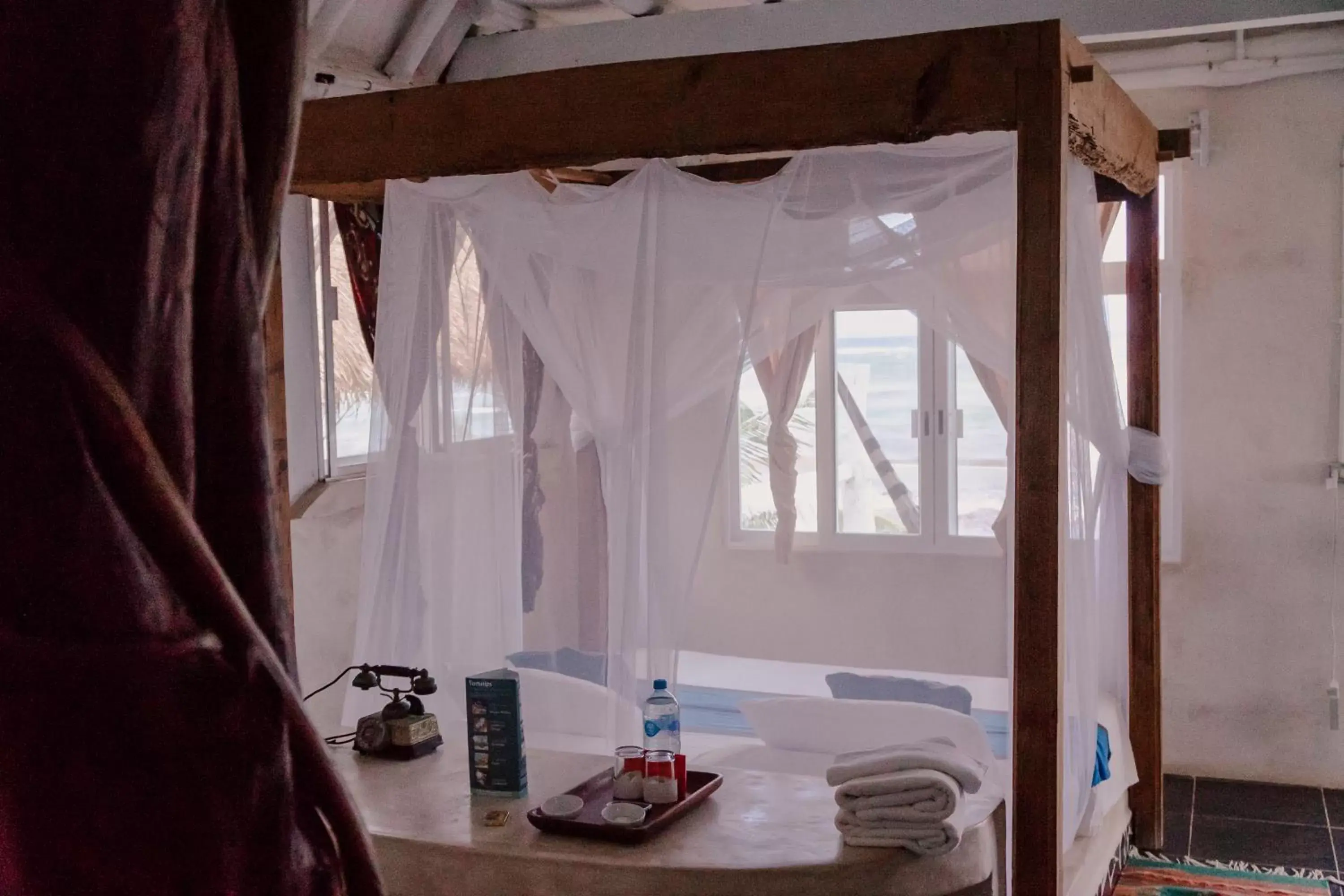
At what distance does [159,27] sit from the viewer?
39 centimetres

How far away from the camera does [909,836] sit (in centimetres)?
200

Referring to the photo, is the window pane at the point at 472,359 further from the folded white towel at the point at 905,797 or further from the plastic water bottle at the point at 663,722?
the folded white towel at the point at 905,797

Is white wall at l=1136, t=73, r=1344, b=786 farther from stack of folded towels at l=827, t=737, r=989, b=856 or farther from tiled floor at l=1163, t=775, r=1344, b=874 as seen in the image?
stack of folded towels at l=827, t=737, r=989, b=856

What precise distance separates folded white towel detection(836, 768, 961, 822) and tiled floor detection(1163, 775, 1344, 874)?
2570mm

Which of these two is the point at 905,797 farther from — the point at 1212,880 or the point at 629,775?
the point at 1212,880

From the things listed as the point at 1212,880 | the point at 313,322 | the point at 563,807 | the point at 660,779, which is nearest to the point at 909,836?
the point at 660,779

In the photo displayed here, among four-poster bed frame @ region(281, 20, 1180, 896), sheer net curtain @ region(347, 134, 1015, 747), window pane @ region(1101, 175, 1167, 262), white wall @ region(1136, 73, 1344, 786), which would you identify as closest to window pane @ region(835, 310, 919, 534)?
window pane @ region(1101, 175, 1167, 262)

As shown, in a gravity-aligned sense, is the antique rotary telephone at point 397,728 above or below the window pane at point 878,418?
below

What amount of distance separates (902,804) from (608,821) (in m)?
0.51

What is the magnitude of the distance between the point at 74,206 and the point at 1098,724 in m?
3.76

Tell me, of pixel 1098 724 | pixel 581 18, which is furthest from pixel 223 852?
pixel 581 18

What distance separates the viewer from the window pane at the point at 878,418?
5.44 meters

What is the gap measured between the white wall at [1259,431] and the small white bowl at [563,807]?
3521mm

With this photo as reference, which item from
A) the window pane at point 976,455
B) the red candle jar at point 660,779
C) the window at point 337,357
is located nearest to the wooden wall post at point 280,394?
the window at point 337,357
